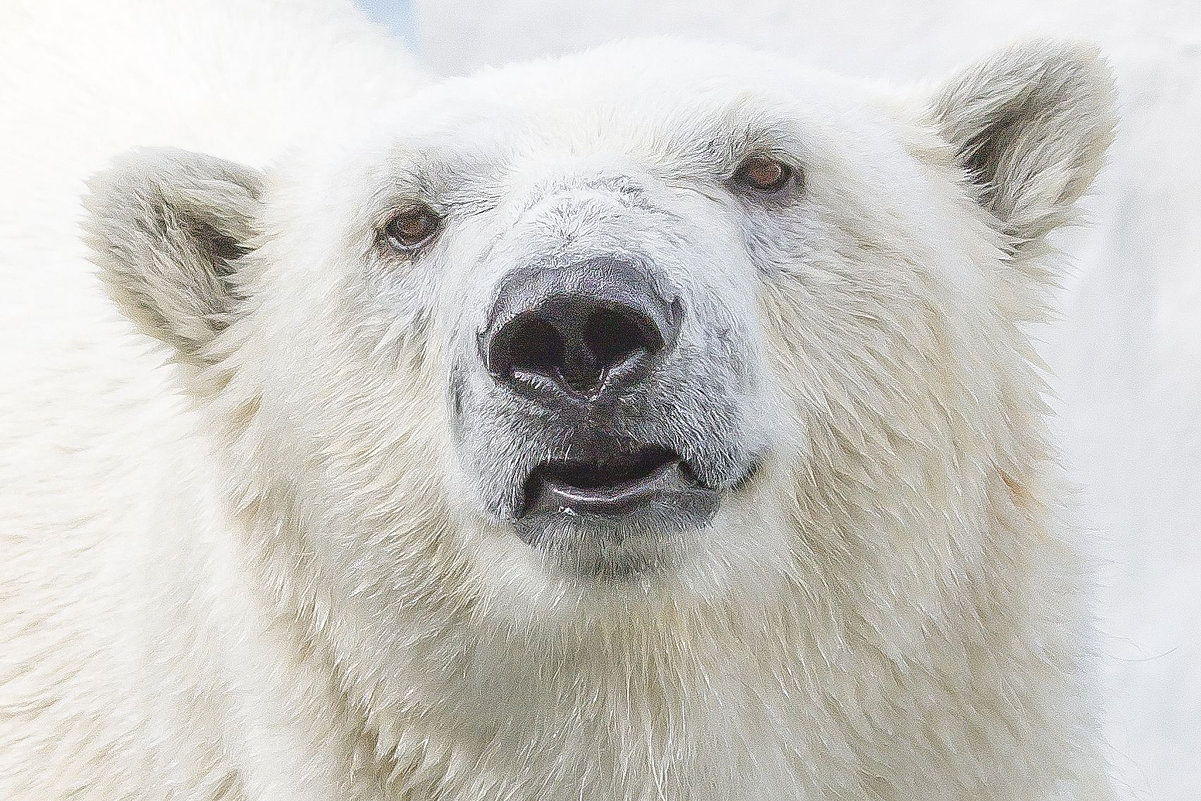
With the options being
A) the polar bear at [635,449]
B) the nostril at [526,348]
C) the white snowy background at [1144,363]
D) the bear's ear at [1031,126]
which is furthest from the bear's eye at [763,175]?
the white snowy background at [1144,363]

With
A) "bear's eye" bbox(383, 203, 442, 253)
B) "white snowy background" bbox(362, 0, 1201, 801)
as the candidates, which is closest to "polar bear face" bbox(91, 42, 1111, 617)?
"bear's eye" bbox(383, 203, 442, 253)

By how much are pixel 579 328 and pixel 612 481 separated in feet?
0.79

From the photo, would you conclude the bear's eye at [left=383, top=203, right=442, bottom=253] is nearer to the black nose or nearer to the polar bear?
the polar bear

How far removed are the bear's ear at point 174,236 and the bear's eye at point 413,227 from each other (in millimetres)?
407

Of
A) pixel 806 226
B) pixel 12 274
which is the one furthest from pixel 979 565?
pixel 12 274

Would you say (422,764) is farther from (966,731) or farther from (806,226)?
(806,226)

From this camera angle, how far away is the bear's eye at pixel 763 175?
1.72 meters

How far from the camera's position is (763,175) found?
67.8 inches

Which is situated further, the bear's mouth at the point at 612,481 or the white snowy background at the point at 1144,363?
the white snowy background at the point at 1144,363

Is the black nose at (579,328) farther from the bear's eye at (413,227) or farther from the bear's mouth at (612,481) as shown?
the bear's eye at (413,227)

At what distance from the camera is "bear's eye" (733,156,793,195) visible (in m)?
1.72

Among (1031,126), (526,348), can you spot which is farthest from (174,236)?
(1031,126)

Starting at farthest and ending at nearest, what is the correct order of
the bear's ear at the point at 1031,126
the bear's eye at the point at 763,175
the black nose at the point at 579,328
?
the bear's ear at the point at 1031,126
the bear's eye at the point at 763,175
the black nose at the point at 579,328

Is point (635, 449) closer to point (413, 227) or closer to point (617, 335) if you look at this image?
point (617, 335)
